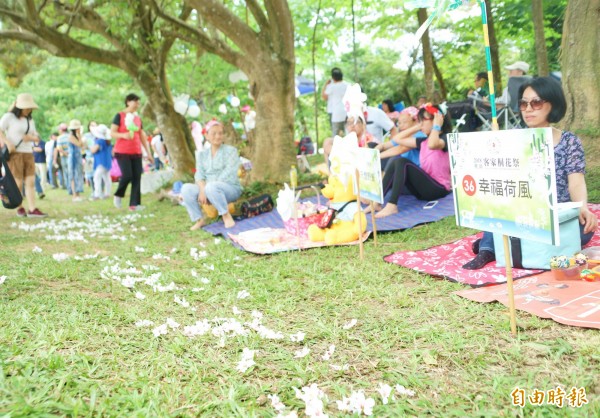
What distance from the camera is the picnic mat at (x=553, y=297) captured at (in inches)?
99.3

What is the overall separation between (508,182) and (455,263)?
1.43 meters

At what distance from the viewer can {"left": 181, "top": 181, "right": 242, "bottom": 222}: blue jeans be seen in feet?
20.6

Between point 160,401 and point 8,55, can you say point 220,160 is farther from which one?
point 8,55

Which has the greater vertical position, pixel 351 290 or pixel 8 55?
pixel 8 55

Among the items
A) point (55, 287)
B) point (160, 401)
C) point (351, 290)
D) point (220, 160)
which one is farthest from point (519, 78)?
point (160, 401)

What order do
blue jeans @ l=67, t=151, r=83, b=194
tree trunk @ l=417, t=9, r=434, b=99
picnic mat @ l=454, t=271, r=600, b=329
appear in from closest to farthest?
picnic mat @ l=454, t=271, r=600, b=329
tree trunk @ l=417, t=9, r=434, b=99
blue jeans @ l=67, t=151, r=83, b=194

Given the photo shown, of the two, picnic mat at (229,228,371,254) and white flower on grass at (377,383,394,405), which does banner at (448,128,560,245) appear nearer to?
white flower on grass at (377,383,394,405)

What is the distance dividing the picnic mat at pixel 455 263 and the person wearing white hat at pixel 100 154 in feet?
26.2

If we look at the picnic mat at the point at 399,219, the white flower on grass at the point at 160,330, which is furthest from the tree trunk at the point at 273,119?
the white flower on grass at the point at 160,330

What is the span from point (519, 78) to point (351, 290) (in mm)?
5882

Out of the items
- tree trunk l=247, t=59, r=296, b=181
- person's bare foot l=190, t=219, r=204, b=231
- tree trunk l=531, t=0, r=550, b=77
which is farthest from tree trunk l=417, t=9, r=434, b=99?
person's bare foot l=190, t=219, r=204, b=231

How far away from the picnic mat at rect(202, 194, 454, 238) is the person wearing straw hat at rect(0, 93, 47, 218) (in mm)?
3013

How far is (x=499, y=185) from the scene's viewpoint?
251cm

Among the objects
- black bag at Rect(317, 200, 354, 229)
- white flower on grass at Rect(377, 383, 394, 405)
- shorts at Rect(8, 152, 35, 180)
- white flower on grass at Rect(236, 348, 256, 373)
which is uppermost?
shorts at Rect(8, 152, 35, 180)
